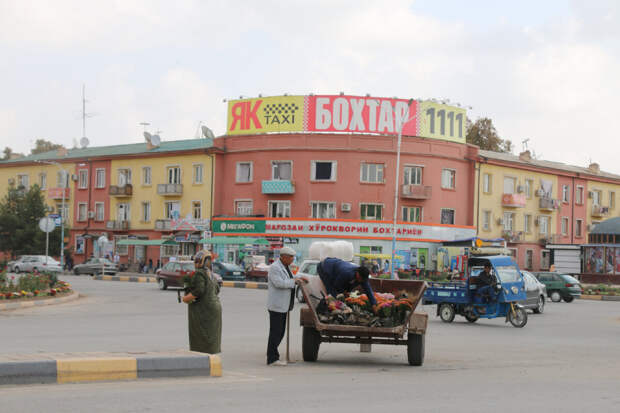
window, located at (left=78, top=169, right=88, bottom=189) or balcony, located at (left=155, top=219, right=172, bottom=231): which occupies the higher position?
window, located at (left=78, top=169, right=88, bottom=189)

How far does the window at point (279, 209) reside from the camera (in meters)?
55.4

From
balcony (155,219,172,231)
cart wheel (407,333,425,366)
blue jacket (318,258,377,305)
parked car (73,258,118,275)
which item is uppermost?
balcony (155,219,172,231)

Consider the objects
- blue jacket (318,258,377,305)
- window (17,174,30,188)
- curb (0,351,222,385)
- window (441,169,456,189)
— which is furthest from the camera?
window (17,174,30,188)

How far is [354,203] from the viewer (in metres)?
54.3

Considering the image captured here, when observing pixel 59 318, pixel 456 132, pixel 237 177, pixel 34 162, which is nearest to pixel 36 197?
pixel 34 162

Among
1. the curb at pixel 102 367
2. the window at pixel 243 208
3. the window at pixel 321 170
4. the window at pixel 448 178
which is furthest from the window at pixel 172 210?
the curb at pixel 102 367

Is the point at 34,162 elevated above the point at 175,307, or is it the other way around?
the point at 34,162

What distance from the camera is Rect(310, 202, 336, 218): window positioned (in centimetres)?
5469

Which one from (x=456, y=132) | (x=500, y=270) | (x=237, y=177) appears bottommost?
(x=500, y=270)

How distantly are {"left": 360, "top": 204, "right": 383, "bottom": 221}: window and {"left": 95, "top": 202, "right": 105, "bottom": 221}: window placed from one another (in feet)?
75.5

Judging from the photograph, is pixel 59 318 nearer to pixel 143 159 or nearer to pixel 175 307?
pixel 175 307

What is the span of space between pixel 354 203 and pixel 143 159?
1841 cm

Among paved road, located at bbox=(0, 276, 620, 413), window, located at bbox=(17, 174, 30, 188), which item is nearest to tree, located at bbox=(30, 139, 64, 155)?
window, located at bbox=(17, 174, 30, 188)

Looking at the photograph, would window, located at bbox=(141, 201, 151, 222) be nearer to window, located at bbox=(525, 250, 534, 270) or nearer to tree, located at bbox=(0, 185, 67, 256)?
tree, located at bbox=(0, 185, 67, 256)
